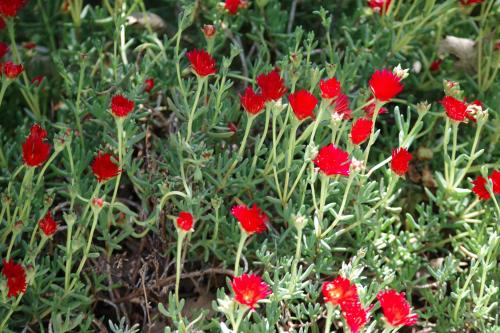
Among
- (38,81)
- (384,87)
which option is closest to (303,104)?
(384,87)

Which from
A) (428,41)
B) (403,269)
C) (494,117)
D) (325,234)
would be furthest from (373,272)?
(428,41)

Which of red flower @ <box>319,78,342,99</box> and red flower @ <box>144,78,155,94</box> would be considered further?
red flower @ <box>144,78,155,94</box>

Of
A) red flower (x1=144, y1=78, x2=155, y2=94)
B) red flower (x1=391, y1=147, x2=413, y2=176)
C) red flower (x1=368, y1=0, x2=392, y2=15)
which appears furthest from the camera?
red flower (x1=368, y1=0, x2=392, y2=15)

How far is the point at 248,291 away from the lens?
4.13ft

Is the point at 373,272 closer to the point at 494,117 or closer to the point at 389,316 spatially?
the point at 389,316

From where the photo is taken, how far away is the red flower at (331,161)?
1.42 m

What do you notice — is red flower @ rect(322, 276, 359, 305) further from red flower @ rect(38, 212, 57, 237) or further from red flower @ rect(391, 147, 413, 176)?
red flower @ rect(38, 212, 57, 237)

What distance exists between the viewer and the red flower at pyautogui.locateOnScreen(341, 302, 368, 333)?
1.29 meters

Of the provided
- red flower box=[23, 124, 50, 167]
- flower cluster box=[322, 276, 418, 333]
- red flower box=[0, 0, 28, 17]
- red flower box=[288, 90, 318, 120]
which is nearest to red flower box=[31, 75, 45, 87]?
red flower box=[0, 0, 28, 17]

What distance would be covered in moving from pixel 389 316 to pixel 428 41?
3.38 feet

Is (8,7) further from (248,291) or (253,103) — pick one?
(248,291)

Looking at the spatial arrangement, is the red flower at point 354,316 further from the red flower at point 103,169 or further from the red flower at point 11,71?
the red flower at point 11,71

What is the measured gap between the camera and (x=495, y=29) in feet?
6.82

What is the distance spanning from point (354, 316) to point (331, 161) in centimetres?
27
